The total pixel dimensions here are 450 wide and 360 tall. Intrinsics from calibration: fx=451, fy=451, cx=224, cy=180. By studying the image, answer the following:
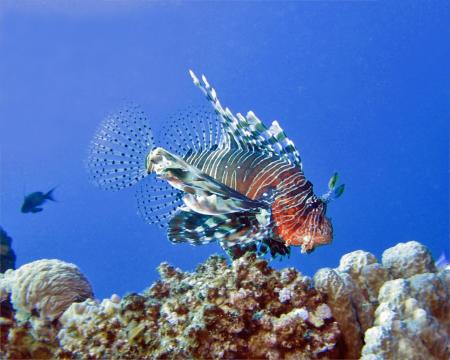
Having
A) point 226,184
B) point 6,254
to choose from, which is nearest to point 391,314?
point 226,184

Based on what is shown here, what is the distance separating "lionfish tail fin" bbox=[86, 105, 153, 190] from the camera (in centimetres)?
461

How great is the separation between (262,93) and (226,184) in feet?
185

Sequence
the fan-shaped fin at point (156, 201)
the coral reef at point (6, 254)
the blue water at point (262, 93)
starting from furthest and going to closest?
the blue water at point (262, 93)
the coral reef at point (6, 254)
the fan-shaped fin at point (156, 201)

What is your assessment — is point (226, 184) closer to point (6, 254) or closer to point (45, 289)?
point (45, 289)

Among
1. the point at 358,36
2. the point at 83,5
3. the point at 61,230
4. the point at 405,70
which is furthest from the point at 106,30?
the point at 61,230

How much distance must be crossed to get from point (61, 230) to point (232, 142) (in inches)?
3065

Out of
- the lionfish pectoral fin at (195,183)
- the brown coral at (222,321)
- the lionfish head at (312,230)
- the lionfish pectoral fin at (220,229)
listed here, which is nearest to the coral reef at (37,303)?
the brown coral at (222,321)

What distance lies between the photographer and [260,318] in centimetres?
238

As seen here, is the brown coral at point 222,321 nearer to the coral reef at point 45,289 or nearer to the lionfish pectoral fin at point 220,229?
the lionfish pectoral fin at point 220,229

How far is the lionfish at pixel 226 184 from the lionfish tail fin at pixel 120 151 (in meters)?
0.01

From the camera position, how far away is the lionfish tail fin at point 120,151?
4.61 meters

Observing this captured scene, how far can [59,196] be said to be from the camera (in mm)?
61531

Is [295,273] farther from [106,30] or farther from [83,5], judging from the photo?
[106,30]

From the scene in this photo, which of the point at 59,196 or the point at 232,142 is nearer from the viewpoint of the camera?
the point at 232,142
